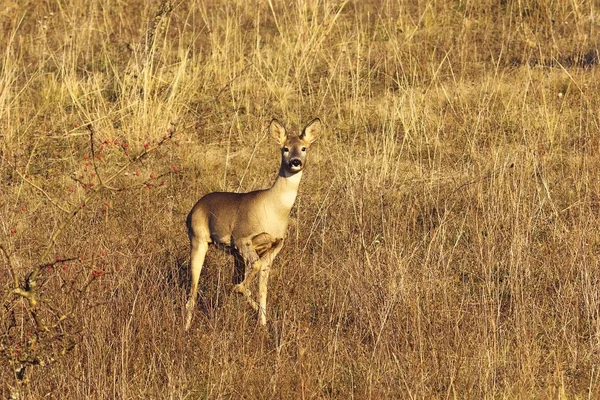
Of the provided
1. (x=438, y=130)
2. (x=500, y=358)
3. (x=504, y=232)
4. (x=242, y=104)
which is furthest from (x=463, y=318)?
(x=242, y=104)

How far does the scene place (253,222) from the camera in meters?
6.61

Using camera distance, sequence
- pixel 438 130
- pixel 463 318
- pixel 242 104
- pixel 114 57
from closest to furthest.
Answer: pixel 463 318, pixel 438 130, pixel 242 104, pixel 114 57

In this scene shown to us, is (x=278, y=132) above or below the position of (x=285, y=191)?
above

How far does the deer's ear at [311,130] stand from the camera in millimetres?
7043

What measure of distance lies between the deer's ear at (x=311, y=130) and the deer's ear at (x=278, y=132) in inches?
4.6

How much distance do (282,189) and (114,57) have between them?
566 cm

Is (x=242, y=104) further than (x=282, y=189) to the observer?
Yes

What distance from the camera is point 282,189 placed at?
21.8ft

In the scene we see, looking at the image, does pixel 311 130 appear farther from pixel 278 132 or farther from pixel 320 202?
pixel 320 202

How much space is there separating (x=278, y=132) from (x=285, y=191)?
586 millimetres

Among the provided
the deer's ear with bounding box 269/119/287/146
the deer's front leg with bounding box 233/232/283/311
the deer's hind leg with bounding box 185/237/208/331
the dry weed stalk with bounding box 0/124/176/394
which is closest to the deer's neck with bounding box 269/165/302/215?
the deer's front leg with bounding box 233/232/283/311

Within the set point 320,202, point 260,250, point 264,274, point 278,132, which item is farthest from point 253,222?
point 320,202

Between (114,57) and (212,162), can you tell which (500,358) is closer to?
(212,162)

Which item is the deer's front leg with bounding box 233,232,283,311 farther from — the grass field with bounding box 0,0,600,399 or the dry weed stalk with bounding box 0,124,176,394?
the dry weed stalk with bounding box 0,124,176,394
